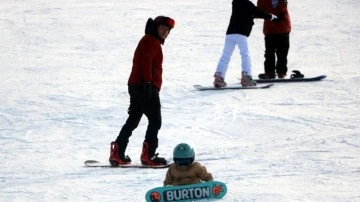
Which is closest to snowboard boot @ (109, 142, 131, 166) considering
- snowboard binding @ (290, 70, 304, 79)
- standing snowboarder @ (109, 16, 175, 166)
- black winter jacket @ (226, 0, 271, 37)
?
standing snowboarder @ (109, 16, 175, 166)

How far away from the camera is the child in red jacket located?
13609 mm

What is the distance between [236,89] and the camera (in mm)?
13469

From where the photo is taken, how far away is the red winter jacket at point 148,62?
8703 millimetres

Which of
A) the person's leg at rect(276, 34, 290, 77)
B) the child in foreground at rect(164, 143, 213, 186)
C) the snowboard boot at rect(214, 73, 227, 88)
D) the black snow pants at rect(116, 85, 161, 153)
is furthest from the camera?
the person's leg at rect(276, 34, 290, 77)

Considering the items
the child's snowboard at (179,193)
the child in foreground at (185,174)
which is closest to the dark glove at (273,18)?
the child in foreground at (185,174)

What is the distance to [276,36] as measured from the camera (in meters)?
13.9

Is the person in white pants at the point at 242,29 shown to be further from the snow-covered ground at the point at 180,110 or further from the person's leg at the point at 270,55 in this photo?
the person's leg at the point at 270,55

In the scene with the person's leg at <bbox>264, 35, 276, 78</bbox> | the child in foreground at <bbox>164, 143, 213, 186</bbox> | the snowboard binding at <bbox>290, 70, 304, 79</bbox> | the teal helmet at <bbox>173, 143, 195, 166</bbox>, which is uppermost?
the person's leg at <bbox>264, 35, 276, 78</bbox>

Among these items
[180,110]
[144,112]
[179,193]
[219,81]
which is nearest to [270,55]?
[219,81]

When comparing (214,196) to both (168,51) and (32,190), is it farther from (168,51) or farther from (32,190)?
(168,51)

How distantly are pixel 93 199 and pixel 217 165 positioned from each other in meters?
1.61

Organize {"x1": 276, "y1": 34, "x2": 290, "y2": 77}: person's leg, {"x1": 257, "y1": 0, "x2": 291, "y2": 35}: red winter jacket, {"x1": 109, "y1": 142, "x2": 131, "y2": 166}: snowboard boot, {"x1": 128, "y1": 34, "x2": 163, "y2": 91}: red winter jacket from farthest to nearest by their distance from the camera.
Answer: {"x1": 276, "y1": 34, "x2": 290, "y2": 77}: person's leg < {"x1": 257, "y1": 0, "x2": 291, "y2": 35}: red winter jacket < {"x1": 109, "y1": 142, "x2": 131, "y2": 166}: snowboard boot < {"x1": 128, "y1": 34, "x2": 163, "y2": 91}: red winter jacket

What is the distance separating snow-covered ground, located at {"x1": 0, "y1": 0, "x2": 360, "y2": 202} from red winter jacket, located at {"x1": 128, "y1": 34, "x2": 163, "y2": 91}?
87 cm

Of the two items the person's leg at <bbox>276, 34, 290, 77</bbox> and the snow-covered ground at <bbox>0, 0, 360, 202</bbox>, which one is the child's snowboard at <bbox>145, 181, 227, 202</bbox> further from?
the person's leg at <bbox>276, 34, 290, 77</bbox>
